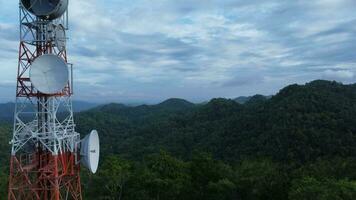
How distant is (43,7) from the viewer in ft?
58.2

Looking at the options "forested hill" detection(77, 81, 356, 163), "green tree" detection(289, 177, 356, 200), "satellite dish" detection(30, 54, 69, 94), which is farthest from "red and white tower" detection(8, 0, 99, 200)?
"forested hill" detection(77, 81, 356, 163)

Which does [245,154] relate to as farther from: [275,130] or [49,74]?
[49,74]

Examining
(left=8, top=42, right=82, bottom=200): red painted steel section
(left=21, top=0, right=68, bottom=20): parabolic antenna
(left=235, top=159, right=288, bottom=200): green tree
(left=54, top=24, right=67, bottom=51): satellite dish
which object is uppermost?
(left=21, top=0, right=68, bottom=20): parabolic antenna

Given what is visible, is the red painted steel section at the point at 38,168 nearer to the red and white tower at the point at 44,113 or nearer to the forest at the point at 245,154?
the red and white tower at the point at 44,113

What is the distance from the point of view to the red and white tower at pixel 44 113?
17.6 meters

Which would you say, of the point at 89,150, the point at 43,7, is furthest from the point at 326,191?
the point at 43,7

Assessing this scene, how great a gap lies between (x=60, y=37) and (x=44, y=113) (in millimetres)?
3168

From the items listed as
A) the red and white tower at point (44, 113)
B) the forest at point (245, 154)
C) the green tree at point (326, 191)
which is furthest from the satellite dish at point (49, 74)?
the forest at point (245, 154)

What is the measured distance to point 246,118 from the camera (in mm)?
75375

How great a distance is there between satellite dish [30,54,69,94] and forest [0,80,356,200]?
1493 cm

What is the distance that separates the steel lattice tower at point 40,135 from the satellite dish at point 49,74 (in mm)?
507

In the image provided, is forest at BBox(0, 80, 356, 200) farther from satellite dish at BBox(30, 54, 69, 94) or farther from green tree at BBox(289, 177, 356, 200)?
satellite dish at BBox(30, 54, 69, 94)

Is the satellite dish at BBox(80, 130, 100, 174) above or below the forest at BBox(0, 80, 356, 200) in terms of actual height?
above

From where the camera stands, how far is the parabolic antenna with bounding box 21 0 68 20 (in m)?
17.6
